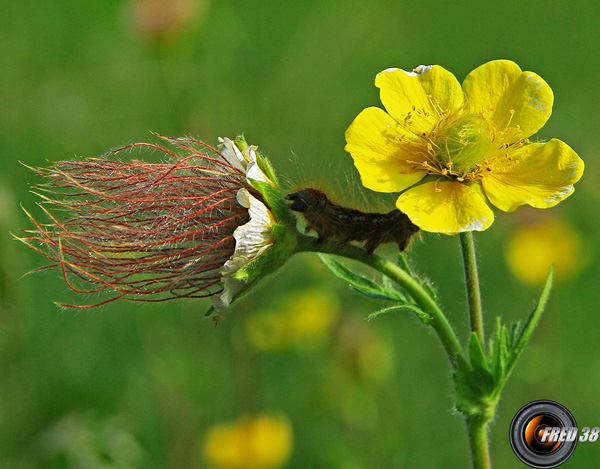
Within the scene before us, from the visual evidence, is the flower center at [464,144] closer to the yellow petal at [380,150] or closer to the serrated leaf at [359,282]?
the yellow petal at [380,150]

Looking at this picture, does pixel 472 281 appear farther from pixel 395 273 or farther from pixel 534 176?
pixel 534 176

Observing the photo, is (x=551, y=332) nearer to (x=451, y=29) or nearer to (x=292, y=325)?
(x=292, y=325)

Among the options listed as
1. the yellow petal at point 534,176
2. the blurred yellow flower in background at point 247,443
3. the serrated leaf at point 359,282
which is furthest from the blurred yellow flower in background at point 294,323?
the yellow petal at point 534,176

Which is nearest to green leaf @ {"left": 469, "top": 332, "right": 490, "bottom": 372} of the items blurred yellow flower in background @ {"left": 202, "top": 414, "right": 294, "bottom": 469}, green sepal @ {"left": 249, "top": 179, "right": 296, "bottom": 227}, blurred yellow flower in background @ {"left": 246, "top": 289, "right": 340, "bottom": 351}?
green sepal @ {"left": 249, "top": 179, "right": 296, "bottom": 227}

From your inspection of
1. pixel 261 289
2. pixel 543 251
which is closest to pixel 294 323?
pixel 261 289

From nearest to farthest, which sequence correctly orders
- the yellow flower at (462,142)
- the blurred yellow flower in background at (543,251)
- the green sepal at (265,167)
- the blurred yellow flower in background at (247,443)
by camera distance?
the yellow flower at (462,142), the green sepal at (265,167), the blurred yellow flower in background at (247,443), the blurred yellow flower in background at (543,251)

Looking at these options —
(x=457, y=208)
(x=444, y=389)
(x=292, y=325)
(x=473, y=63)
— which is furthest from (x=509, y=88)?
(x=473, y=63)
